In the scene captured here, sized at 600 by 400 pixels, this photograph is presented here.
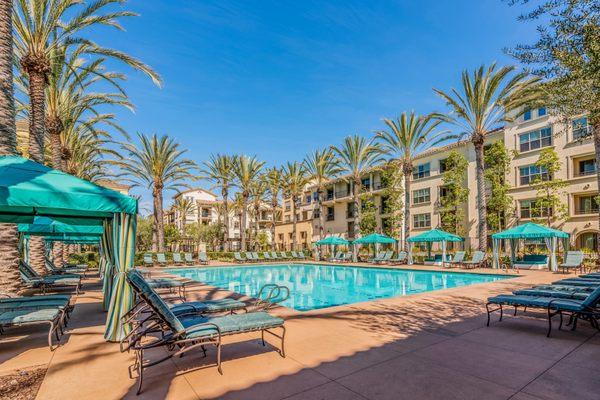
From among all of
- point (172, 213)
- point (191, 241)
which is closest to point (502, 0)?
point (191, 241)

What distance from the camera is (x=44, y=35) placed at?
35.2 ft

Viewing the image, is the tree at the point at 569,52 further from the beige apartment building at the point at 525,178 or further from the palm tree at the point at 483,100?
the palm tree at the point at 483,100

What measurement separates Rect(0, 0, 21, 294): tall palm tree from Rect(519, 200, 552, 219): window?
99.3 ft

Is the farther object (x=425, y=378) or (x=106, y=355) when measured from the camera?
(x=106, y=355)

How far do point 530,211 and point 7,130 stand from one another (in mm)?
31439

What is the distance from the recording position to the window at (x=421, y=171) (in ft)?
115

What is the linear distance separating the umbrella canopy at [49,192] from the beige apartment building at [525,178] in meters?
21.2

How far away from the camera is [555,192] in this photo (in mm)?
25016

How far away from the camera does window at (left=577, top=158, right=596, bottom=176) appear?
24.4 m

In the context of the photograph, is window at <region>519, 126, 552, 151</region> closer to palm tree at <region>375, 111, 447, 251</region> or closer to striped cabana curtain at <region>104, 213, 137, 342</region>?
palm tree at <region>375, 111, 447, 251</region>

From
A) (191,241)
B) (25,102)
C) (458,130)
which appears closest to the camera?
(25,102)

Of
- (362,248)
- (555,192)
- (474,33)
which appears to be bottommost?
(362,248)

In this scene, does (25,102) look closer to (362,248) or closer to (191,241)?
(362,248)

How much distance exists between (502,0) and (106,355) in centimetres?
836
